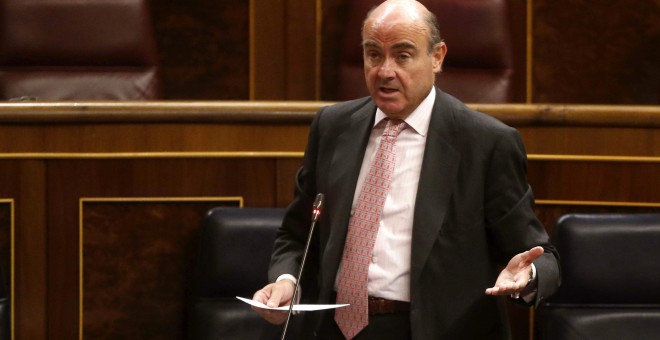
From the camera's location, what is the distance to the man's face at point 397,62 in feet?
3.13

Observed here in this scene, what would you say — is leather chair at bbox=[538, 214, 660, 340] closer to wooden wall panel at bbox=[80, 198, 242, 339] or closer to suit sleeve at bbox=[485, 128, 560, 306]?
suit sleeve at bbox=[485, 128, 560, 306]

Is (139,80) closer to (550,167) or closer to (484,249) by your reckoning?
(550,167)

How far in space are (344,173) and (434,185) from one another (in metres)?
0.09

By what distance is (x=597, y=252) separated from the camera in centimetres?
122

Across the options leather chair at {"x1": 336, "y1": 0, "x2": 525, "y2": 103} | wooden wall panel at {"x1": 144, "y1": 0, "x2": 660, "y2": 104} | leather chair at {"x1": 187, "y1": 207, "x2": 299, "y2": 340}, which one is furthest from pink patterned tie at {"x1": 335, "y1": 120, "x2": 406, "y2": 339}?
wooden wall panel at {"x1": 144, "y1": 0, "x2": 660, "y2": 104}

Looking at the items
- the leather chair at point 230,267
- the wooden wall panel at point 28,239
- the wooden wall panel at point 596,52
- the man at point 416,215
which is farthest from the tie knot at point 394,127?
the wooden wall panel at point 596,52

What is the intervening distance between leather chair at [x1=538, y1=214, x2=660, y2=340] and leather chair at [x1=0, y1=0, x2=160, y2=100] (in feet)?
2.69

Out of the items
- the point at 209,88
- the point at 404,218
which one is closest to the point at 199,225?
the point at 404,218

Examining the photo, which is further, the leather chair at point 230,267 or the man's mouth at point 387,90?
the leather chair at point 230,267

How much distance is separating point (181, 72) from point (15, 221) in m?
0.72

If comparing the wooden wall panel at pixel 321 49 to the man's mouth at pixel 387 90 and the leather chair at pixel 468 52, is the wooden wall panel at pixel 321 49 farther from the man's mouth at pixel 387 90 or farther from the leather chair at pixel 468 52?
the man's mouth at pixel 387 90

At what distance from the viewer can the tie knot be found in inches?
38.4

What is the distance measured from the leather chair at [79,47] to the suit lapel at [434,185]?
2.86ft

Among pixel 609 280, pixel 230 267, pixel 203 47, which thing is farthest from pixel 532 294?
pixel 203 47
